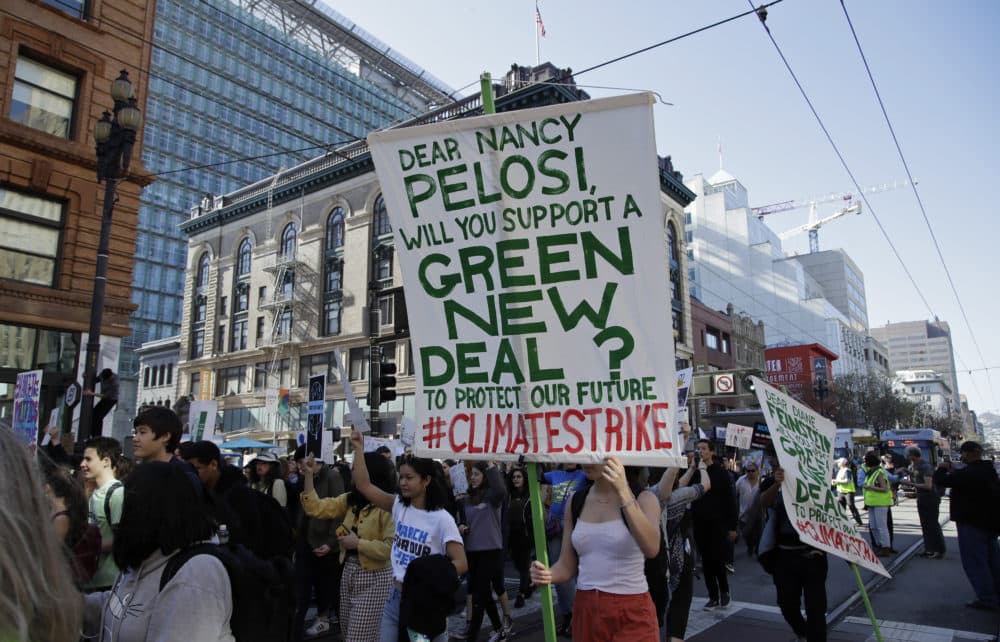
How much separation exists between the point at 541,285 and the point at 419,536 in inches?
81.3

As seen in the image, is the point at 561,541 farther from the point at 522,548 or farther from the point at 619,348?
the point at 619,348

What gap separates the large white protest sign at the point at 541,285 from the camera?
3.34m

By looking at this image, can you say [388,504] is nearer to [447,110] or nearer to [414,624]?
[414,624]

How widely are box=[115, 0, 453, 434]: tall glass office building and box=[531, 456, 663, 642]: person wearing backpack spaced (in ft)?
212

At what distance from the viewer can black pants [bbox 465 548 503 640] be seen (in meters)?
7.14

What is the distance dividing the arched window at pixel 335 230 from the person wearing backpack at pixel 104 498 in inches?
1561

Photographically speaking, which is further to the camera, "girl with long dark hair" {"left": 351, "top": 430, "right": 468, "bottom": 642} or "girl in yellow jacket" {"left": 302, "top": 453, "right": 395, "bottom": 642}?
"girl in yellow jacket" {"left": 302, "top": 453, "right": 395, "bottom": 642}

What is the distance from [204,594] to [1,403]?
59.8ft

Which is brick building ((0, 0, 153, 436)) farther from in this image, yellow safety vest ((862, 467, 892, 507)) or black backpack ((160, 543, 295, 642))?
yellow safety vest ((862, 467, 892, 507))

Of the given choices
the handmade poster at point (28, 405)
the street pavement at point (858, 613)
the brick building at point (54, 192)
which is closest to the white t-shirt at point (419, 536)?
the street pavement at point (858, 613)

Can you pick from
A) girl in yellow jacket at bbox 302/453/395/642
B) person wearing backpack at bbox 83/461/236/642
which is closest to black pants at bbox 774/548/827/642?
girl in yellow jacket at bbox 302/453/395/642

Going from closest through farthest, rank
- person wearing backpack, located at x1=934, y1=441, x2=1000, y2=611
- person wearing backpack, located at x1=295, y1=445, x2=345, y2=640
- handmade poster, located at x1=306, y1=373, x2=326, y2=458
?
person wearing backpack, located at x1=295, y1=445, x2=345, y2=640, person wearing backpack, located at x1=934, y1=441, x2=1000, y2=611, handmade poster, located at x1=306, y1=373, x2=326, y2=458

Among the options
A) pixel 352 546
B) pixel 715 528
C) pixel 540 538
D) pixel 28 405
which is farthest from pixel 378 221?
pixel 540 538

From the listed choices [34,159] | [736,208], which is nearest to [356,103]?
[736,208]
